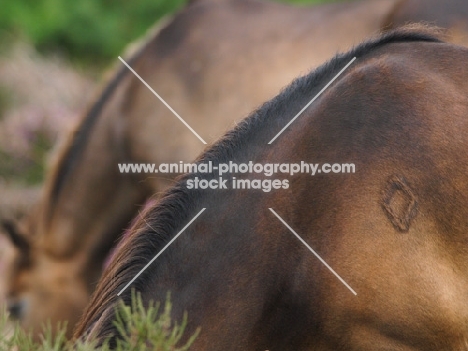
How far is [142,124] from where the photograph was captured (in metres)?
4.59

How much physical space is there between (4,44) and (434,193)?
24.1ft

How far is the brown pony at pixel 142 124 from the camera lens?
4.41 meters

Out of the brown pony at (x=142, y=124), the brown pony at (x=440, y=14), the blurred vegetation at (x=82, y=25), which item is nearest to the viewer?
the brown pony at (x=440, y=14)

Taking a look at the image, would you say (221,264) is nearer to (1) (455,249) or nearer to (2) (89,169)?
(1) (455,249)

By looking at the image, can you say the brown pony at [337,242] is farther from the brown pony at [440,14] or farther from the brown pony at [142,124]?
the brown pony at [142,124]

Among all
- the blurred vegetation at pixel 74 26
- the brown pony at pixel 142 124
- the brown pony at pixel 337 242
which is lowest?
the brown pony at pixel 337 242

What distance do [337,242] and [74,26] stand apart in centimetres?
768

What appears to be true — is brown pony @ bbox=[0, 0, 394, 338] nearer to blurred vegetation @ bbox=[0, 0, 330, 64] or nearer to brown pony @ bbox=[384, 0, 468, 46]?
brown pony @ bbox=[384, 0, 468, 46]

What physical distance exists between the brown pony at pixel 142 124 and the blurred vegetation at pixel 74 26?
180 inches

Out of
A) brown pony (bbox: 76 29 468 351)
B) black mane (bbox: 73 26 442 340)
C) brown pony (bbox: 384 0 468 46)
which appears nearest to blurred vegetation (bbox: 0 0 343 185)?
brown pony (bbox: 384 0 468 46)

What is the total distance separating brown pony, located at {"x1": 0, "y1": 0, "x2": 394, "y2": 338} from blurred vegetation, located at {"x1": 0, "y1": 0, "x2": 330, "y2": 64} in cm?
458

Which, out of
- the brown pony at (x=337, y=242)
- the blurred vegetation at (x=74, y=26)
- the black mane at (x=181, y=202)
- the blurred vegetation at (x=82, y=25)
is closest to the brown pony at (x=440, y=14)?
the black mane at (x=181, y=202)

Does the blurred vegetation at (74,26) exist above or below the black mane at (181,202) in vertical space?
above

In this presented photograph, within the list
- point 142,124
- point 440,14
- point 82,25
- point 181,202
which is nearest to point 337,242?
point 181,202
